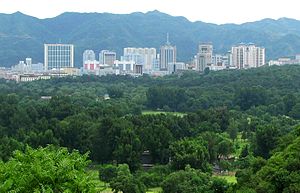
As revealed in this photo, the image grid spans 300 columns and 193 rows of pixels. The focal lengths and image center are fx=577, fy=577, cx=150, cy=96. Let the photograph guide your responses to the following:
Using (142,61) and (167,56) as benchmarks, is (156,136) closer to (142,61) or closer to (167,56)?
(167,56)

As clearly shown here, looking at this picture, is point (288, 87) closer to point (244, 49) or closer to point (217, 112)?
point (217, 112)

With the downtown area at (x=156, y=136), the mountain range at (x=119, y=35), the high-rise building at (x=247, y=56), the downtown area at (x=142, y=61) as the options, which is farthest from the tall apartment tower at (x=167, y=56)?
the downtown area at (x=156, y=136)

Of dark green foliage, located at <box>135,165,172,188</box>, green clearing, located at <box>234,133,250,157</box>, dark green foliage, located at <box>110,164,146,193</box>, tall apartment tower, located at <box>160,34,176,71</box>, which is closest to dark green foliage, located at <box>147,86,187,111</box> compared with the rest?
green clearing, located at <box>234,133,250,157</box>

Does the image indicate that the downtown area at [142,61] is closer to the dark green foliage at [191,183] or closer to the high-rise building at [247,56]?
the high-rise building at [247,56]

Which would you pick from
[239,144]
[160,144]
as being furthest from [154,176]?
[239,144]

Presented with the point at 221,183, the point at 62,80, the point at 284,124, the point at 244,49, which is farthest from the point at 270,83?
the point at 244,49

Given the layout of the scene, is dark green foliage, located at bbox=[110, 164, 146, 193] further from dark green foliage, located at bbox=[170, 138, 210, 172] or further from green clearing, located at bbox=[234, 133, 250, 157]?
green clearing, located at bbox=[234, 133, 250, 157]

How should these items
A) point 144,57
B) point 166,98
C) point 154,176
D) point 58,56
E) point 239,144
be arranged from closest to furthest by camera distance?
point 154,176, point 239,144, point 166,98, point 58,56, point 144,57
